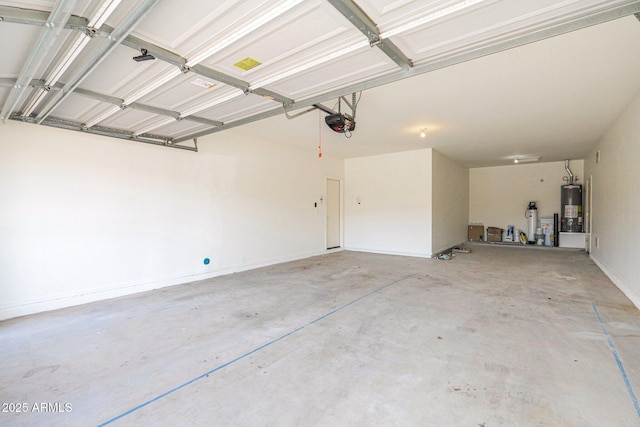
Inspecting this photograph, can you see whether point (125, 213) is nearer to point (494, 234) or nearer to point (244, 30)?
point (244, 30)

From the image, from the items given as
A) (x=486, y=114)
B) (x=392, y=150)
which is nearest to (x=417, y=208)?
(x=392, y=150)

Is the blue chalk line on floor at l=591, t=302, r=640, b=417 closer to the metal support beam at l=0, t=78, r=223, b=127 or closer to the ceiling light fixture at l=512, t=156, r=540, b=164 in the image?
the metal support beam at l=0, t=78, r=223, b=127

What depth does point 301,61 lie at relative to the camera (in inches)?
92.1

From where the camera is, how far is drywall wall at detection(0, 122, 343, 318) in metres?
3.56

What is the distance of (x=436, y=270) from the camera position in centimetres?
585

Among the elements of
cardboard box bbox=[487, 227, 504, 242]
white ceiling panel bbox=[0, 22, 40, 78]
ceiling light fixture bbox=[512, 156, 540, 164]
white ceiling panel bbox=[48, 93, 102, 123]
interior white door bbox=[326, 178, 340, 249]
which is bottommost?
cardboard box bbox=[487, 227, 504, 242]

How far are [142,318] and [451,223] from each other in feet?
26.4

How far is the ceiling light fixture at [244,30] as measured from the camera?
1672 millimetres

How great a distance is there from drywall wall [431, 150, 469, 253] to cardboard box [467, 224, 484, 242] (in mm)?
334

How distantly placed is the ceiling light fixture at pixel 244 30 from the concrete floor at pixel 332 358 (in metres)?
2.39

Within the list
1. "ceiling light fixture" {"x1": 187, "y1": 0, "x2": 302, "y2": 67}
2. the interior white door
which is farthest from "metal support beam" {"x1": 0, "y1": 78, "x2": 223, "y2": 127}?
the interior white door

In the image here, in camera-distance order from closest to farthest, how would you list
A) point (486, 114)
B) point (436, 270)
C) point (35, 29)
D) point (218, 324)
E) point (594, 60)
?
point (35, 29), point (594, 60), point (218, 324), point (486, 114), point (436, 270)

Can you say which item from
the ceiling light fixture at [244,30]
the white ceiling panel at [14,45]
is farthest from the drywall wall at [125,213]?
the ceiling light fixture at [244,30]

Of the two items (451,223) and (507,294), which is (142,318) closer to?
(507,294)
